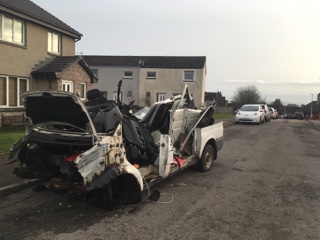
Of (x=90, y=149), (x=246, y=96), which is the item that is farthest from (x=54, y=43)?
(x=246, y=96)

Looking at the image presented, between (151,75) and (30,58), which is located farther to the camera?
(151,75)

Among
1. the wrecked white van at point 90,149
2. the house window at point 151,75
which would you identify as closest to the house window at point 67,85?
the wrecked white van at point 90,149

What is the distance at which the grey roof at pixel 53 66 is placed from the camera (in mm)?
16062

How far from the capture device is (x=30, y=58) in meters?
16.2

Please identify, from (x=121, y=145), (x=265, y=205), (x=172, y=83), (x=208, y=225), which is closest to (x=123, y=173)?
(x=121, y=145)

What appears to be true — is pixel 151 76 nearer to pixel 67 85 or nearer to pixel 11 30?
pixel 67 85

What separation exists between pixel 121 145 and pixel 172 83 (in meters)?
33.8

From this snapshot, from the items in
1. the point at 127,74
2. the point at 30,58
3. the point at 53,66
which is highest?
the point at 127,74

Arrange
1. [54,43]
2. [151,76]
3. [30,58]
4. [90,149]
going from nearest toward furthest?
[90,149] < [30,58] < [54,43] < [151,76]

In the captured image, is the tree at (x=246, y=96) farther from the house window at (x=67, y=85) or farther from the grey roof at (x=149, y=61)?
the house window at (x=67, y=85)

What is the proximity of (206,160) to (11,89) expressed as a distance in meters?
11.5

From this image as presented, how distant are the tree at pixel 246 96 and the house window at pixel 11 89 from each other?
65.7 metres

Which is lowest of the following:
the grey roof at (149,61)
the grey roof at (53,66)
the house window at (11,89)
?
the house window at (11,89)

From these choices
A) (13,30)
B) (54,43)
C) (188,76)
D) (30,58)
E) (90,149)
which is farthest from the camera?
(188,76)
